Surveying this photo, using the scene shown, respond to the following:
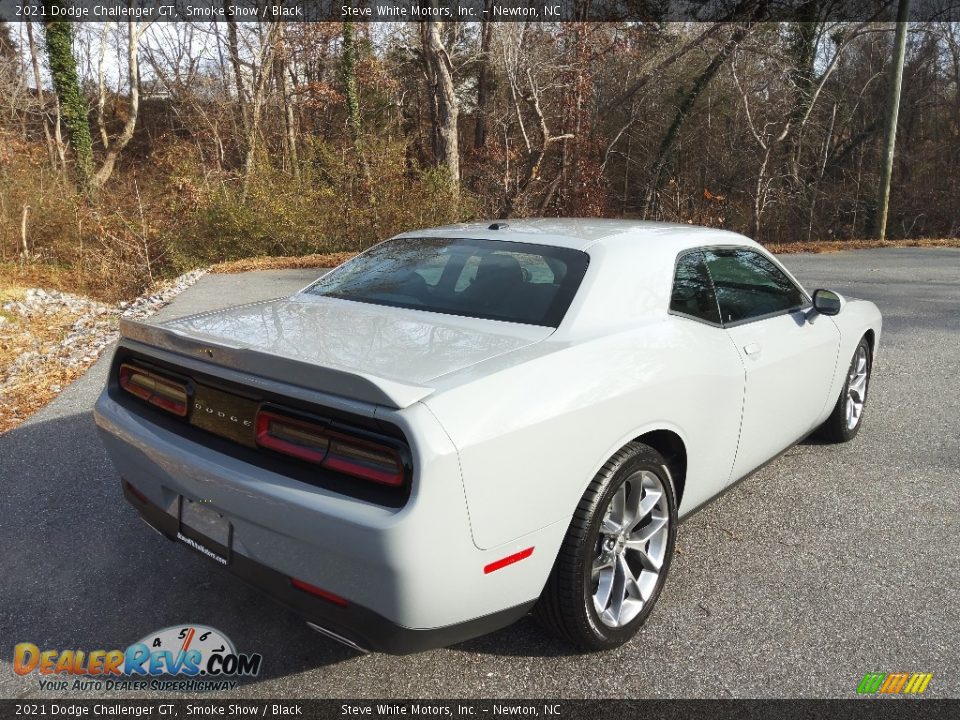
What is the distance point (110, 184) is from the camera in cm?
2384

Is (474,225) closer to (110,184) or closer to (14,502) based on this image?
(14,502)

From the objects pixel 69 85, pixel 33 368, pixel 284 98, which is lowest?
pixel 33 368

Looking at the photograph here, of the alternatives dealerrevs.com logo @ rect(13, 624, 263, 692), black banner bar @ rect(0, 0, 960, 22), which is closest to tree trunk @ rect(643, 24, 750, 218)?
black banner bar @ rect(0, 0, 960, 22)

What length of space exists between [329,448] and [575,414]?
758 millimetres

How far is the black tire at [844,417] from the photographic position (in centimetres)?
417

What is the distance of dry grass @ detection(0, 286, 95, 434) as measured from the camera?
204 inches

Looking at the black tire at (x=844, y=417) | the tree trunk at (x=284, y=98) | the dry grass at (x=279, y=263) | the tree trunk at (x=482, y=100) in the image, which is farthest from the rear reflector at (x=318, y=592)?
the tree trunk at (x=284, y=98)

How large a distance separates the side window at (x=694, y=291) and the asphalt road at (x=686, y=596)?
3.55 feet

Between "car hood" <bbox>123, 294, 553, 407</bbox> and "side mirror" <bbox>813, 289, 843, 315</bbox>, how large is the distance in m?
1.93

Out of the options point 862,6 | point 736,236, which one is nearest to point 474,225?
point 736,236

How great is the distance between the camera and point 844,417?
4238 mm

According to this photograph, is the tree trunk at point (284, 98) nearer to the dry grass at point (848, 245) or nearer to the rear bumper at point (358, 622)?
the dry grass at point (848, 245)

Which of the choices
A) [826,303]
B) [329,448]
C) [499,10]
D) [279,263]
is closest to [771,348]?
[826,303]

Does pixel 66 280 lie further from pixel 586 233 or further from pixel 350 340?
pixel 350 340
